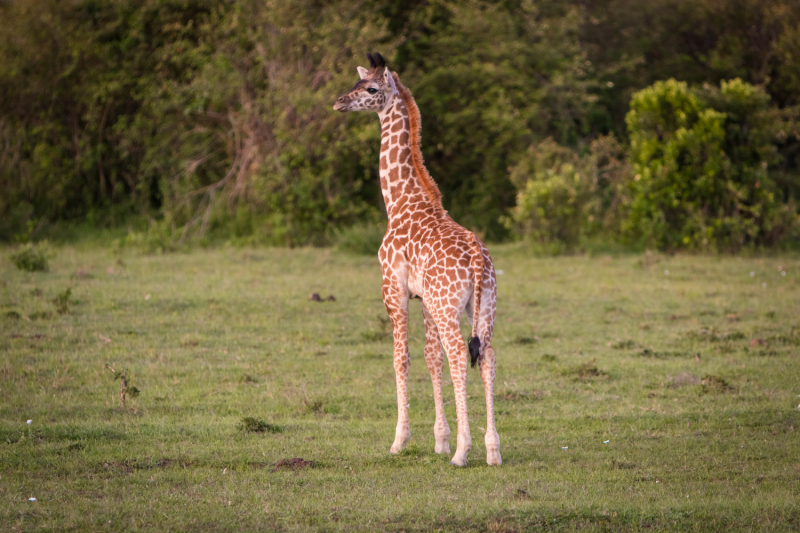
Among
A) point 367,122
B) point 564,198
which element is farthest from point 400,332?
point 367,122

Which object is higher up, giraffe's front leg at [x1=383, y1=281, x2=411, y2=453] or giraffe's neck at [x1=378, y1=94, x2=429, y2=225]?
giraffe's neck at [x1=378, y1=94, x2=429, y2=225]

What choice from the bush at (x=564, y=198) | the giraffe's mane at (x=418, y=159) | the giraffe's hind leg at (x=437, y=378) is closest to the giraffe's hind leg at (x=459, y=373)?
the giraffe's hind leg at (x=437, y=378)

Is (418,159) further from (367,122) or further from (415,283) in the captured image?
(367,122)

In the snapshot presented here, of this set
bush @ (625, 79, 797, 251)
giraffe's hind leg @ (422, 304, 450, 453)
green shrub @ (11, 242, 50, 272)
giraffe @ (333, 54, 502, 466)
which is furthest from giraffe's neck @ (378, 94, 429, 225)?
bush @ (625, 79, 797, 251)

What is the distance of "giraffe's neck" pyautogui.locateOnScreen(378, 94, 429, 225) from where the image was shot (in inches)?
275

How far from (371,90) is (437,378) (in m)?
2.46

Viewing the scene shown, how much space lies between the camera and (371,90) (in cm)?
711

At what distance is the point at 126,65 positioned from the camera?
21.5 metres

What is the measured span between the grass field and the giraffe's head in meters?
2.67

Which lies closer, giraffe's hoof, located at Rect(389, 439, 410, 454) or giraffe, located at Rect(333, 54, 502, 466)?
giraffe, located at Rect(333, 54, 502, 466)

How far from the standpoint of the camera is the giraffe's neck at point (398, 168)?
275 inches

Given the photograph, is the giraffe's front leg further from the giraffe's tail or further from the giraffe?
the giraffe's tail

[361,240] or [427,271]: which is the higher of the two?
[427,271]

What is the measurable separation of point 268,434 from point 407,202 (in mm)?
2179
